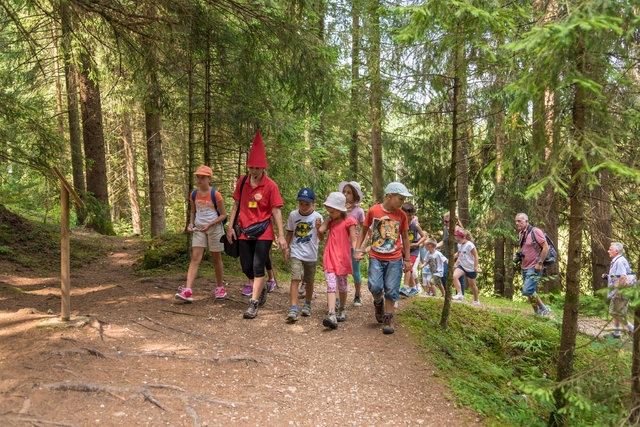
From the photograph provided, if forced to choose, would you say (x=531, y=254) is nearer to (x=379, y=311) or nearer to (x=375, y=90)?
(x=379, y=311)

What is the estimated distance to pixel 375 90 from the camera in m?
7.02

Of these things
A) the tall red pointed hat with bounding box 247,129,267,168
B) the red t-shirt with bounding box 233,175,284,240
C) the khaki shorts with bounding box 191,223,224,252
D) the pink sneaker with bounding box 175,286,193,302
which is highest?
the tall red pointed hat with bounding box 247,129,267,168

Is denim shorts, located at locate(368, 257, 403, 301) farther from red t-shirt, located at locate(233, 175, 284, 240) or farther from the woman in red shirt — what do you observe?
red t-shirt, located at locate(233, 175, 284, 240)

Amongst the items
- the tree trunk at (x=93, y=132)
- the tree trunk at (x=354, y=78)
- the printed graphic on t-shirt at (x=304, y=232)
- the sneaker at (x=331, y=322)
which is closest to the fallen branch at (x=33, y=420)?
the sneaker at (x=331, y=322)

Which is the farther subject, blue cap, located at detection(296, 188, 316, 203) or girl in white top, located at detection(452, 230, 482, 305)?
girl in white top, located at detection(452, 230, 482, 305)

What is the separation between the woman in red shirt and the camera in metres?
6.09

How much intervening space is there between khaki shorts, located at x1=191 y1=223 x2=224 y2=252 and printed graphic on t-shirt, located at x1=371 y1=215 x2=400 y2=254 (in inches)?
96.7

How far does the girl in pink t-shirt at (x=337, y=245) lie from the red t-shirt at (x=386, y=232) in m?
0.35

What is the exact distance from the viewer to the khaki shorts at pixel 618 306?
341 cm

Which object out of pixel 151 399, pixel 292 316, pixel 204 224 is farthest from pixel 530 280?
pixel 151 399

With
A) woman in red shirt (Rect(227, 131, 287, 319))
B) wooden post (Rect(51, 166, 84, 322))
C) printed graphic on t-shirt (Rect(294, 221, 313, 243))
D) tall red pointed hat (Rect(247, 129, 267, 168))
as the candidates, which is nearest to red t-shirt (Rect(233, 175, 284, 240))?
woman in red shirt (Rect(227, 131, 287, 319))

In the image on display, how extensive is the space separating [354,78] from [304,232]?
5.65 metres

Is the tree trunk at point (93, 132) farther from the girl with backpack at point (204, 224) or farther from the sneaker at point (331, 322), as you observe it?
the sneaker at point (331, 322)

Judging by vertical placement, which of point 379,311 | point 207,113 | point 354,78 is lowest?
point 379,311
